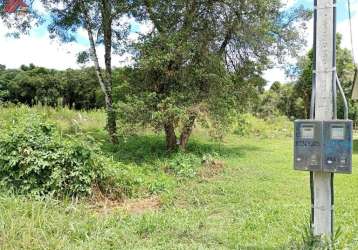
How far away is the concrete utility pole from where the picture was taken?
9.71 feet

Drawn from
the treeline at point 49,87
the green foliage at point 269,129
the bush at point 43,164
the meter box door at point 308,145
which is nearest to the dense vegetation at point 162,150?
the bush at point 43,164

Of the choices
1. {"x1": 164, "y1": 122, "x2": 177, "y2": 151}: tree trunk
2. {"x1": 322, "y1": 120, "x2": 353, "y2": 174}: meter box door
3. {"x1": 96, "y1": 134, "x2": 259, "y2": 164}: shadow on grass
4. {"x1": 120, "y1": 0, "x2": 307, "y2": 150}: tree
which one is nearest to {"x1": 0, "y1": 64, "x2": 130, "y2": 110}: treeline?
{"x1": 96, "y1": 134, "x2": 259, "y2": 164}: shadow on grass

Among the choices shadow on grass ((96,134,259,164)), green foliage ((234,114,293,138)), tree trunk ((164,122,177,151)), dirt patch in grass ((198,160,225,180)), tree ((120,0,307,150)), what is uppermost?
tree ((120,0,307,150))

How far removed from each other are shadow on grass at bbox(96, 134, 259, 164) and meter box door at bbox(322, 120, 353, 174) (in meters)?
5.69

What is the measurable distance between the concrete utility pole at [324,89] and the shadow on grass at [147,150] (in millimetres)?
5546

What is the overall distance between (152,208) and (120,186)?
2.24 feet

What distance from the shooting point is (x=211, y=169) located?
794cm

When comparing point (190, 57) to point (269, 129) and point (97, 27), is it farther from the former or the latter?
point (269, 129)

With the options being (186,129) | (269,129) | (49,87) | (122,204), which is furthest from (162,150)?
(49,87)

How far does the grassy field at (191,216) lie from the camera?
343cm

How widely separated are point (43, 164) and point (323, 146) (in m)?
3.40

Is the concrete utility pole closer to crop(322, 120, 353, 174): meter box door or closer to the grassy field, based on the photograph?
crop(322, 120, 353, 174): meter box door

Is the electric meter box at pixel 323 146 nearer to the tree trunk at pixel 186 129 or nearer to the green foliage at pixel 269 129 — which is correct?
the tree trunk at pixel 186 129

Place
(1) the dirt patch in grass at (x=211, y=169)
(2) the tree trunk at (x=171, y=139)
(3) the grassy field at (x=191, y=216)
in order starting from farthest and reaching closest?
(2) the tree trunk at (x=171, y=139) → (1) the dirt patch in grass at (x=211, y=169) → (3) the grassy field at (x=191, y=216)
